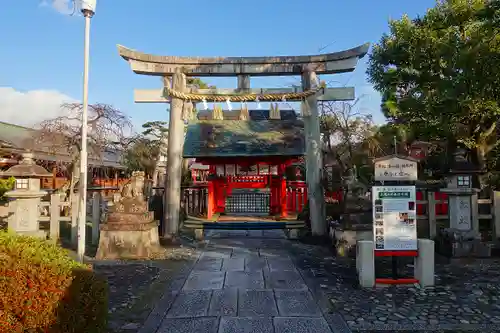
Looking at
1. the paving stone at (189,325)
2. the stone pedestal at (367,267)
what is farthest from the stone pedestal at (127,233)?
the stone pedestal at (367,267)

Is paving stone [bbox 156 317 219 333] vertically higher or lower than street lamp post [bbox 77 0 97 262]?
lower

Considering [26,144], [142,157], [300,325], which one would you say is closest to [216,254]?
[300,325]

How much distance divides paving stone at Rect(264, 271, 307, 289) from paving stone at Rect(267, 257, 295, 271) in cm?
30

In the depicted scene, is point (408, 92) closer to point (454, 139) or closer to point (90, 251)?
point (454, 139)

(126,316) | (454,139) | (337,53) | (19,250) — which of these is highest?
(337,53)

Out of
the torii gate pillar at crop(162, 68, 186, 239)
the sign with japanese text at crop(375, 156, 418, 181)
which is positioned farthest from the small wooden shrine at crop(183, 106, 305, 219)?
the sign with japanese text at crop(375, 156, 418, 181)

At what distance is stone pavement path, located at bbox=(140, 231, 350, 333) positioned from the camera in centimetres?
408

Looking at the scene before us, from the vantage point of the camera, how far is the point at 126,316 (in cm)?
443

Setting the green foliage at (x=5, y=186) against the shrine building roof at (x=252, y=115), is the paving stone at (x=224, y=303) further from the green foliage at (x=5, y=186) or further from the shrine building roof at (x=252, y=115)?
the green foliage at (x=5, y=186)

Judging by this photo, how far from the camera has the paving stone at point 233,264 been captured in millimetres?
6863

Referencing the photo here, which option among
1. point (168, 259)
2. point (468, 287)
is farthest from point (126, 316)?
point (468, 287)

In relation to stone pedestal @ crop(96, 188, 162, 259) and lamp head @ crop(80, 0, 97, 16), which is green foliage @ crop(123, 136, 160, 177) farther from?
lamp head @ crop(80, 0, 97, 16)

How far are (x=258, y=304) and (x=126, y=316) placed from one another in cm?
174

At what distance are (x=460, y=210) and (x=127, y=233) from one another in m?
7.33
